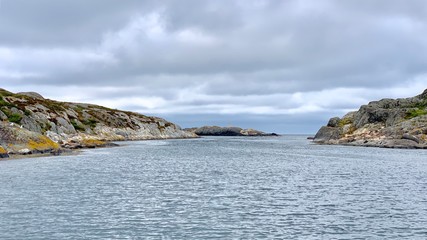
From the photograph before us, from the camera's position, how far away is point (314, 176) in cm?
6056

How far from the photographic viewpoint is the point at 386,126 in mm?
160500

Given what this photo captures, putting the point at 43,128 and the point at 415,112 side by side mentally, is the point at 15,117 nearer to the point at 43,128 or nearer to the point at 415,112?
the point at 43,128

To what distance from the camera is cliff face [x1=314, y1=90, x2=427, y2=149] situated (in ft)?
459

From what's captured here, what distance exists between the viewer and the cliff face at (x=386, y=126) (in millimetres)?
139875

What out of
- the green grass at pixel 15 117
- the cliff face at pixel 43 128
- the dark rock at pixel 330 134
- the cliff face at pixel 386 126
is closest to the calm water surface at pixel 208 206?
the cliff face at pixel 43 128

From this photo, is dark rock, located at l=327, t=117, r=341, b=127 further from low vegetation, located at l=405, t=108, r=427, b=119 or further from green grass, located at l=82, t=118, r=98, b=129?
green grass, located at l=82, t=118, r=98, b=129

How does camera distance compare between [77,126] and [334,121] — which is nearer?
[77,126]

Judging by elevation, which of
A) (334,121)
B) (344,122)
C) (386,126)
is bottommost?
(386,126)

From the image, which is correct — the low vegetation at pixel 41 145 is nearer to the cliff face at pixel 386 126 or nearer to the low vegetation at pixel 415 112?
the cliff face at pixel 386 126

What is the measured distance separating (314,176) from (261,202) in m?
24.2

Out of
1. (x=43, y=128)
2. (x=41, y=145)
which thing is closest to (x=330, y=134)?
(x=43, y=128)

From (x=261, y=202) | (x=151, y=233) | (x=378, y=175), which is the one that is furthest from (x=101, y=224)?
(x=378, y=175)

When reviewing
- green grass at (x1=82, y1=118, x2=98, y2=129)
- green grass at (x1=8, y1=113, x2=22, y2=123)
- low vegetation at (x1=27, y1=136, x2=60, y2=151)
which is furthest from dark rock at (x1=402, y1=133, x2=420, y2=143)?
green grass at (x1=82, y1=118, x2=98, y2=129)

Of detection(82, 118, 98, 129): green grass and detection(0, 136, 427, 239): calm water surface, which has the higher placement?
detection(82, 118, 98, 129): green grass
